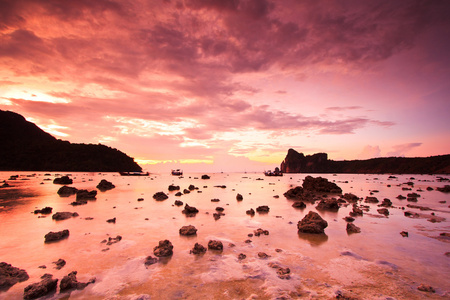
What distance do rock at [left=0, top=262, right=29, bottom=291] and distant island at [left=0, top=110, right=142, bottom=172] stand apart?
20647 cm

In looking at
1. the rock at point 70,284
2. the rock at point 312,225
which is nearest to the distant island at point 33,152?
the rock at point 70,284

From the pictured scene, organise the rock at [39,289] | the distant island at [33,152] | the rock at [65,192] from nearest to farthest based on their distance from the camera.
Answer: the rock at [39,289] < the rock at [65,192] < the distant island at [33,152]

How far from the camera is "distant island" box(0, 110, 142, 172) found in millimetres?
153250

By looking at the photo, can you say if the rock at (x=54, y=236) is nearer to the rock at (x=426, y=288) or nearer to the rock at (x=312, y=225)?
the rock at (x=312, y=225)

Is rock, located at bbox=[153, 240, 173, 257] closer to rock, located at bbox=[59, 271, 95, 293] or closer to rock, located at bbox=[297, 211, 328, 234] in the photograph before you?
rock, located at bbox=[59, 271, 95, 293]

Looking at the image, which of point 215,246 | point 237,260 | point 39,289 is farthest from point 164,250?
point 39,289

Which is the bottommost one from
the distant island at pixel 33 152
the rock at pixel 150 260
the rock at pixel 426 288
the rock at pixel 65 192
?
the rock at pixel 65 192

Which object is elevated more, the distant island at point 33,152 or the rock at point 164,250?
the distant island at point 33,152

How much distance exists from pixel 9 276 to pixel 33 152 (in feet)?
708

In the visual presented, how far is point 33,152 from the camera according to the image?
163250mm

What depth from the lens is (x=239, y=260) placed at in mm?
9094

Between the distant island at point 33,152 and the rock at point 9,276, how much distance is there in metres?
206

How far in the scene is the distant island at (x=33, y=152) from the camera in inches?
6033

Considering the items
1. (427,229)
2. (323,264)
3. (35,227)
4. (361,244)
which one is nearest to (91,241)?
(35,227)
